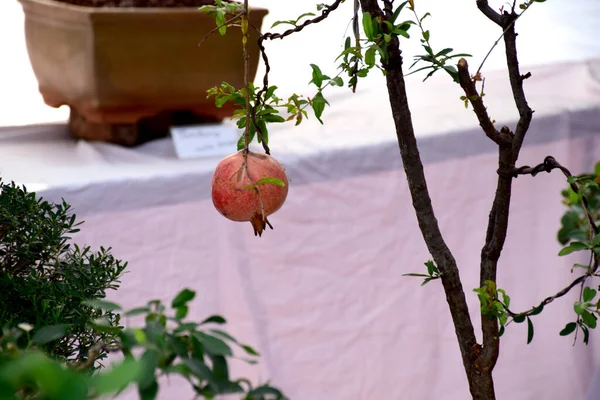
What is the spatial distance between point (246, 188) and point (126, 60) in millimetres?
558

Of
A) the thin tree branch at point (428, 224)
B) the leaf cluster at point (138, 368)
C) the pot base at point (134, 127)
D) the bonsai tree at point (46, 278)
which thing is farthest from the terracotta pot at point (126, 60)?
the leaf cluster at point (138, 368)

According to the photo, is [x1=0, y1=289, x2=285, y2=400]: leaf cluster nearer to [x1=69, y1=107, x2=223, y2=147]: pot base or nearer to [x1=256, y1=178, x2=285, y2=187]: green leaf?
[x1=256, y1=178, x2=285, y2=187]: green leaf

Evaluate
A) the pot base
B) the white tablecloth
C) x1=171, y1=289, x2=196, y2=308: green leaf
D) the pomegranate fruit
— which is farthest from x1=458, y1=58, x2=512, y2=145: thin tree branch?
the pot base

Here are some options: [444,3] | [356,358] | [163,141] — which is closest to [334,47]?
[444,3]

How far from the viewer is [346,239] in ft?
3.30

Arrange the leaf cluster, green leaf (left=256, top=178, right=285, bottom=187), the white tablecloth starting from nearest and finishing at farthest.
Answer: the leaf cluster → green leaf (left=256, top=178, right=285, bottom=187) → the white tablecloth

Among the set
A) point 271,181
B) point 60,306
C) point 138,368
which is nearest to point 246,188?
point 271,181

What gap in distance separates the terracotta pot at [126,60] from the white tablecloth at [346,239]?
0.19 ft

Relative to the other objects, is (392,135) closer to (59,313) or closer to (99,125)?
(99,125)

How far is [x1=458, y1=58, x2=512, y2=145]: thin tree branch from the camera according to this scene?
0.44 meters

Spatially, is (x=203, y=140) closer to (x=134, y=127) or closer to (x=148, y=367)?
(x=134, y=127)

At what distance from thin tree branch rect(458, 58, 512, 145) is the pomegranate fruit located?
116 millimetres

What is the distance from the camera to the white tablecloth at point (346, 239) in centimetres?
88

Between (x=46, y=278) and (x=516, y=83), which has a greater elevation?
(x=516, y=83)
